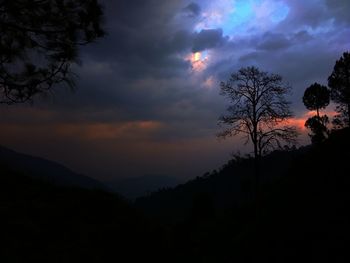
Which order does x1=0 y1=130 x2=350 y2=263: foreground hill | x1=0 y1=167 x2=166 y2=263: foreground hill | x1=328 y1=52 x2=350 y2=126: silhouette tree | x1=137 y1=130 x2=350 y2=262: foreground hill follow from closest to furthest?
x1=0 y1=167 x2=166 y2=263: foreground hill
x1=0 y1=130 x2=350 y2=263: foreground hill
x1=137 y1=130 x2=350 y2=262: foreground hill
x1=328 y1=52 x2=350 y2=126: silhouette tree

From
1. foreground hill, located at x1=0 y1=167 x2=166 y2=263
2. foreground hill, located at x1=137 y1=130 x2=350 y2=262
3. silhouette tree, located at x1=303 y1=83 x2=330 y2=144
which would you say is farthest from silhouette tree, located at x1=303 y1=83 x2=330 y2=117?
foreground hill, located at x1=0 y1=167 x2=166 y2=263

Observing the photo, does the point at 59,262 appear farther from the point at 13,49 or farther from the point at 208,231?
the point at 208,231

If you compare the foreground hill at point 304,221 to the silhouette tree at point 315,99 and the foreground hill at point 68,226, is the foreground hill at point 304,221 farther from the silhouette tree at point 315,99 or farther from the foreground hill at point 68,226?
the silhouette tree at point 315,99

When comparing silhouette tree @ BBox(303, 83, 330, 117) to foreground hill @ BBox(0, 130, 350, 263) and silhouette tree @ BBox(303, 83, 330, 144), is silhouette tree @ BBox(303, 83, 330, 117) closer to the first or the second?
silhouette tree @ BBox(303, 83, 330, 144)

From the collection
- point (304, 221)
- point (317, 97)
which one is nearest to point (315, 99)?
point (317, 97)

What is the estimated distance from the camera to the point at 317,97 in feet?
162

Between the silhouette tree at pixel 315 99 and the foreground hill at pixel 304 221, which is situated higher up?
the silhouette tree at pixel 315 99

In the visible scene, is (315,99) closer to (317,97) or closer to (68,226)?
(317,97)

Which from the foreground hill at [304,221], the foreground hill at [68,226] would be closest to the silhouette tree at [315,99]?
the foreground hill at [304,221]

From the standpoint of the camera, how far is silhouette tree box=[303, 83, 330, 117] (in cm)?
4944

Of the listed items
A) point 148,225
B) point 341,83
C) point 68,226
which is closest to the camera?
point 68,226

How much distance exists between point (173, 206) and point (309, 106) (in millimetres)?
89440

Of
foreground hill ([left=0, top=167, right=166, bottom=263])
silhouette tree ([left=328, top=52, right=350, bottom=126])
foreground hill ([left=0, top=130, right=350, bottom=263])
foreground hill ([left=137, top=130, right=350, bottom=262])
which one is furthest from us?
silhouette tree ([left=328, top=52, right=350, bottom=126])

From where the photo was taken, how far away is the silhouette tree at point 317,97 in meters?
49.4
